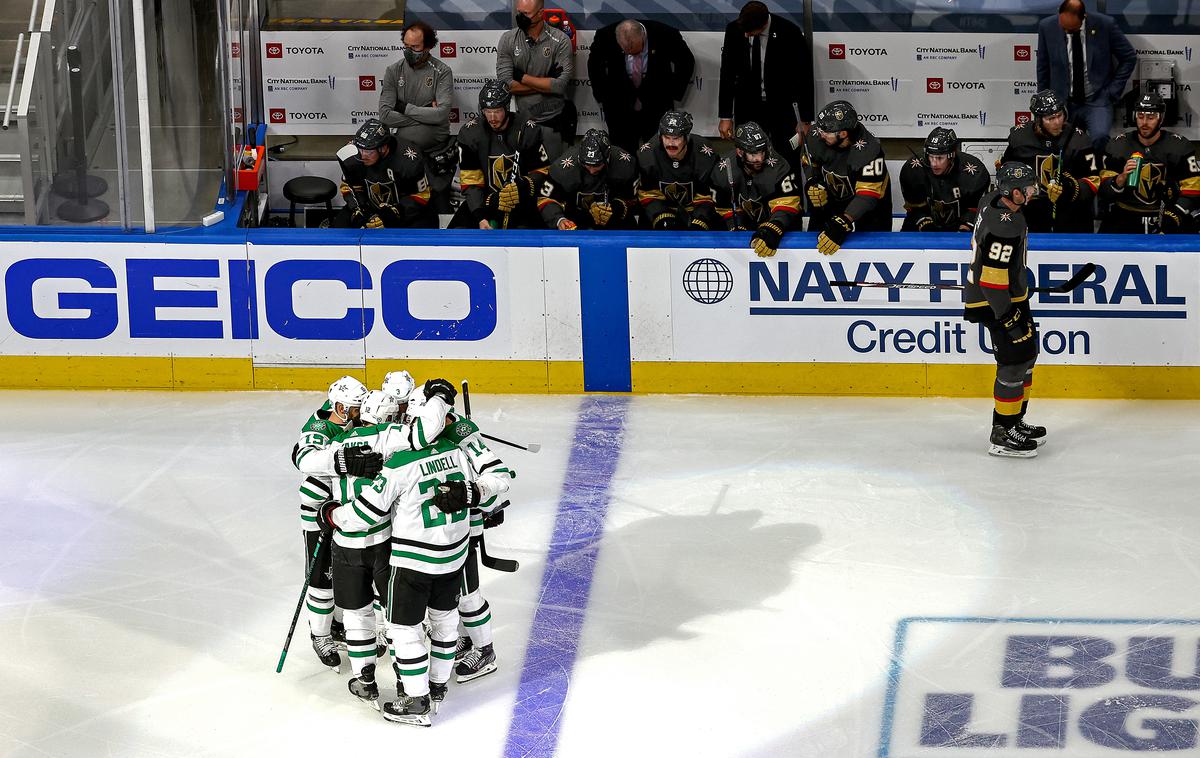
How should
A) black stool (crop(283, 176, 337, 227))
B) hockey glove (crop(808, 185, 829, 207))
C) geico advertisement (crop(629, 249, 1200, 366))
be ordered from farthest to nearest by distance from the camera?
black stool (crop(283, 176, 337, 227)) < hockey glove (crop(808, 185, 829, 207)) < geico advertisement (crop(629, 249, 1200, 366))

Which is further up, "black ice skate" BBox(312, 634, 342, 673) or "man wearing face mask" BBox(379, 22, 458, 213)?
"man wearing face mask" BBox(379, 22, 458, 213)

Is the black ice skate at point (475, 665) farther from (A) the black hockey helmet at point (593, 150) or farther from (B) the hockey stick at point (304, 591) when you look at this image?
(A) the black hockey helmet at point (593, 150)

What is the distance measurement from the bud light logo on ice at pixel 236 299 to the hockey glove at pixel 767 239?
1.58 m

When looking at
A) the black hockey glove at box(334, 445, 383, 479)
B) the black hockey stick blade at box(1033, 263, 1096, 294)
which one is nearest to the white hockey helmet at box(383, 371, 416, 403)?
the black hockey glove at box(334, 445, 383, 479)

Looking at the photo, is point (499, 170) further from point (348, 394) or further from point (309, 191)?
point (348, 394)

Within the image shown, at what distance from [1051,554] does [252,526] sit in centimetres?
384

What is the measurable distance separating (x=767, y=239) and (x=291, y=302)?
2879 mm

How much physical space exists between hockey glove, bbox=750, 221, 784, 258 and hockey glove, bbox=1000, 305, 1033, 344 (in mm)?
1543

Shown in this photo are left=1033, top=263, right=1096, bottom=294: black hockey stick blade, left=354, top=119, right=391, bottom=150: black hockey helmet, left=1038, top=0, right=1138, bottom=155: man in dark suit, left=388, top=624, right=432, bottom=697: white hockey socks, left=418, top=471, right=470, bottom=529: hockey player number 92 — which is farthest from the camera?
left=1038, top=0, right=1138, bottom=155: man in dark suit

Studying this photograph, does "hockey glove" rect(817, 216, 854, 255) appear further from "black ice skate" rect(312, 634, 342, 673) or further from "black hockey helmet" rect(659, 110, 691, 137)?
"black ice skate" rect(312, 634, 342, 673)

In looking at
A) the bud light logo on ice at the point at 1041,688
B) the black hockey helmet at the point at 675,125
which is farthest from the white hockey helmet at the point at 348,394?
the black hockey helmet at the point at 675,125

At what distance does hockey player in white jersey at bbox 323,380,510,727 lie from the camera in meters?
6.17

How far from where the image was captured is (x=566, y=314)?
10.2m

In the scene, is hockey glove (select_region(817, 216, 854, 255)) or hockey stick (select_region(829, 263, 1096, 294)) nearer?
hockey stick (select_region(829, 263, 1096, 294))
